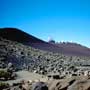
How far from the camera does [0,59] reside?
77.1 feet

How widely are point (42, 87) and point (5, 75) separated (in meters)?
7.38

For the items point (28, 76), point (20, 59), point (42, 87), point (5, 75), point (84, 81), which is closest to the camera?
point (84, 81)

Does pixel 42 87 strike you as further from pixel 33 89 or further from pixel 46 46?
pixel 46 46

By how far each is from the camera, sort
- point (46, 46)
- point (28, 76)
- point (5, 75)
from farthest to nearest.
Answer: point (46, 46), point (28, 76), point (5, 75)

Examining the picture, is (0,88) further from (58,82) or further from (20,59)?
(20,59)

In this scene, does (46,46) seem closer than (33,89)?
No

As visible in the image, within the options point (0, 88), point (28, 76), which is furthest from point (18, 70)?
point (0, 88)

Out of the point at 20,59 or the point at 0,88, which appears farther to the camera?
the point at 20,59

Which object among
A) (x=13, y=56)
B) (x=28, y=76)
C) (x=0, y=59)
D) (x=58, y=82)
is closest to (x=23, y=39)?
(x=13, y=56)

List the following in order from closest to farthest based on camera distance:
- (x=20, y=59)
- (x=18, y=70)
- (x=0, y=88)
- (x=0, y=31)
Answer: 1. (x=0, y=88)
2. (x=18, y=70)
3. (x=20, y=59)
4. (x=0, y=31)

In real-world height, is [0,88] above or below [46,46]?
below

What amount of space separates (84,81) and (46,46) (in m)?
36.0

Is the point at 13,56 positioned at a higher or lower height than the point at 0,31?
lower

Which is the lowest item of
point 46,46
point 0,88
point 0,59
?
point 0,88
